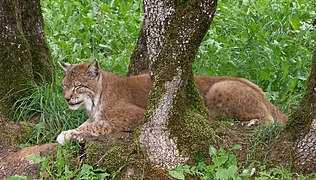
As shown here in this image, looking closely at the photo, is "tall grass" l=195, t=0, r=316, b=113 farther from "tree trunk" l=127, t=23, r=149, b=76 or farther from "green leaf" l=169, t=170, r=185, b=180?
"green leaf" l=169, t=170, r=185, b=180

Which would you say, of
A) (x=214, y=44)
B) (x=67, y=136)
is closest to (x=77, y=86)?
(x=67, y=136)

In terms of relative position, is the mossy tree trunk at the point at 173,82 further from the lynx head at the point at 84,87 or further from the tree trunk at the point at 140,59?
the tree trunk at the point at 140,59

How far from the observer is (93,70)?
6738 mm

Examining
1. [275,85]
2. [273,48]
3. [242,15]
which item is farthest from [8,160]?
[242,15]

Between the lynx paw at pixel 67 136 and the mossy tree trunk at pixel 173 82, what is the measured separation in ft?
2.29

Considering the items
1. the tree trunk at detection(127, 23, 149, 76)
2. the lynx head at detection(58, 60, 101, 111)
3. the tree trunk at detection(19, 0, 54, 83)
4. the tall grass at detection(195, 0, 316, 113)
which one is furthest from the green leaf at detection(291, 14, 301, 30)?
the lynx head at detection(58, 60, 101, 111)

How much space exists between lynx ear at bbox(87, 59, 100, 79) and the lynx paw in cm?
72

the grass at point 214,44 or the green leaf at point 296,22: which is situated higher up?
the green leaf at point 296,22

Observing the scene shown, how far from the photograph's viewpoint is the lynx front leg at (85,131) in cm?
616

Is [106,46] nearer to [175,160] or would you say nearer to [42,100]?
[42,100]

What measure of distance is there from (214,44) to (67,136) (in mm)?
3906

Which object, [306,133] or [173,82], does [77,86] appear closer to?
[173,82]

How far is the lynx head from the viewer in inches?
265

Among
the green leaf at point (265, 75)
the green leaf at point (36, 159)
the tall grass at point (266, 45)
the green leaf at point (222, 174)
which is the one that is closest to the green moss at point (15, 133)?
the green leaf at point (36, 159)
